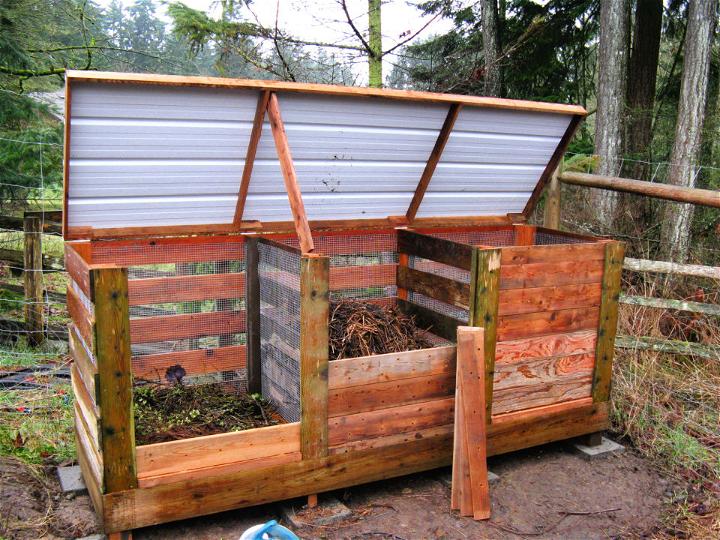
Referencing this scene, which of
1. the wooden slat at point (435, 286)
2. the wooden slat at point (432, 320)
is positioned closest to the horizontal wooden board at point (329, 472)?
the wooden slat at point (432, 320)

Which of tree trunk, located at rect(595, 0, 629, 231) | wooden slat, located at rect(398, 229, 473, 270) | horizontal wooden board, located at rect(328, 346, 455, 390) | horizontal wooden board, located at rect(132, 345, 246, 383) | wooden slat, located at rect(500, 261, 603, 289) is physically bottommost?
horizontal wooden board, located at rect(132, 345, 246, 383)

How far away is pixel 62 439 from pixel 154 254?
1253 millimetres

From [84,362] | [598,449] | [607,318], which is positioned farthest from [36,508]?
[607,318]

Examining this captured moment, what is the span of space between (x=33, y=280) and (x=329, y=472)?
4542 mm

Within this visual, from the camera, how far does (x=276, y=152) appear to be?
3607 mm

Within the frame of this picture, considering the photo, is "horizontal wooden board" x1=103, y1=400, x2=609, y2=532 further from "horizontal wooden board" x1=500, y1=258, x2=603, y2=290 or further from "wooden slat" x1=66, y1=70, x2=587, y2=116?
"wooden slat" x1=66, y1=70, x2=587, y2=116

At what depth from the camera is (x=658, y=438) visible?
155 inches

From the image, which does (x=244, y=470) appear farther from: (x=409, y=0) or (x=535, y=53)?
(x=535, y=53)

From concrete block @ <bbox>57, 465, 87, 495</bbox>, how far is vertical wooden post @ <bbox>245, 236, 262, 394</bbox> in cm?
105

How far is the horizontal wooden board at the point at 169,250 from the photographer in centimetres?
358

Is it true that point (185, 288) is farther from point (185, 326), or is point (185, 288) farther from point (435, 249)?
point (435, 249)

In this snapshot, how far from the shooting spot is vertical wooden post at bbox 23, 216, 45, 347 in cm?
620

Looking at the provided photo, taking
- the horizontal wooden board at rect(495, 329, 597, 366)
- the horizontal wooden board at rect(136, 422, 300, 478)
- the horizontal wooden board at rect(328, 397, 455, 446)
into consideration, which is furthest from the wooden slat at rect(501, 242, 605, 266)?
the horizontal wooden board at rect(136, 422, 300, 478)

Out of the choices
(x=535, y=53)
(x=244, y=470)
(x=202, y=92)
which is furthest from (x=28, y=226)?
(x=535, y=53)
